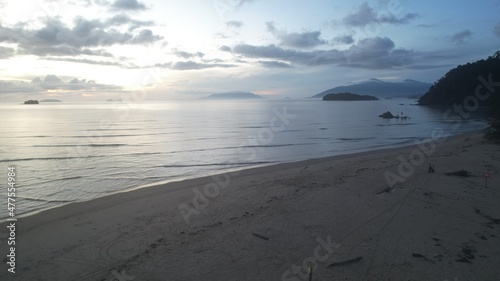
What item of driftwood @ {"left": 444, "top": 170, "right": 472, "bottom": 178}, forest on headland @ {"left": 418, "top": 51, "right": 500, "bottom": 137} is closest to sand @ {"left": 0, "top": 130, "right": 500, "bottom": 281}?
driftwood @ {"left": 444, "top": 170, "right": 472, "bottom": 178}

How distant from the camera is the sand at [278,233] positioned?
23.6 feet

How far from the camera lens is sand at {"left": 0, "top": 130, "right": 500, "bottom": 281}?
7.18 metres

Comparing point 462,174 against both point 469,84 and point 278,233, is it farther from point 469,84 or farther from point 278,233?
point 469,84

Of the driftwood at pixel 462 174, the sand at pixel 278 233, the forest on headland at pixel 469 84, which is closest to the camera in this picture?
the sand at pixel 278 233

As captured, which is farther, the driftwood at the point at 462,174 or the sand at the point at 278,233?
the driftwood at the point at 462,174

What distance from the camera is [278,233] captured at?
9102 millimetres

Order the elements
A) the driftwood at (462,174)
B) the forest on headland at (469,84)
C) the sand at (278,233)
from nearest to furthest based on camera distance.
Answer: the sand at (278,233), the driftwood at (462,174), the forest on headland at (469,84)

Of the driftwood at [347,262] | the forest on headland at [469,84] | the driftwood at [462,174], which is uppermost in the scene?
A: the forest on headland at [469,84]

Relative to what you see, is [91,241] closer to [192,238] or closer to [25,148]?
[192,238]

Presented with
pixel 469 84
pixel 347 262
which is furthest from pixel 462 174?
pixel 469 84

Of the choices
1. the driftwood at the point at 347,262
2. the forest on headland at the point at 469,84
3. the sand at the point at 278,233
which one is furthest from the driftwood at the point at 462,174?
the forest on headland at the point at 469,84

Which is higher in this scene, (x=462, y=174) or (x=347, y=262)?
(x=462, y=174)

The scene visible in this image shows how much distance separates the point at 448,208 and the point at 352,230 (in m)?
4.13

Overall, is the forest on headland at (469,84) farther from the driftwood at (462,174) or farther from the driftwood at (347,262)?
the driftwood at (347,262)
